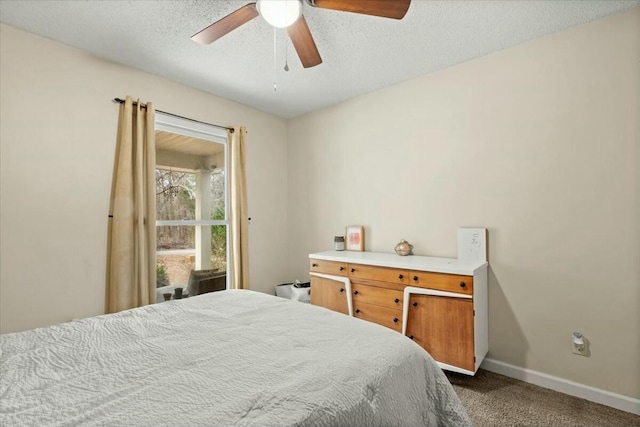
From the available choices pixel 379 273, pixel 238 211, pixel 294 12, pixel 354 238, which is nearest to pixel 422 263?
pixel 379 273

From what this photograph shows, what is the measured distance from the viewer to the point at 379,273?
2518 millimetres

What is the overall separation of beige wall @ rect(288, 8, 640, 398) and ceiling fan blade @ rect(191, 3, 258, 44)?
5.79 feet

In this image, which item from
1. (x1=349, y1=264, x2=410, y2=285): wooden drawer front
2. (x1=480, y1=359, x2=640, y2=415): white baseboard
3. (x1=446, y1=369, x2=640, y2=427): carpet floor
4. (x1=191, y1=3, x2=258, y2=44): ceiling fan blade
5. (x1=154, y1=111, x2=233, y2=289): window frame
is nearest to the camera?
(x1=191, y1=3, x2=258, y2=44): ceiling fan blade

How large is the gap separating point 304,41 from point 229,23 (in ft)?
1.45

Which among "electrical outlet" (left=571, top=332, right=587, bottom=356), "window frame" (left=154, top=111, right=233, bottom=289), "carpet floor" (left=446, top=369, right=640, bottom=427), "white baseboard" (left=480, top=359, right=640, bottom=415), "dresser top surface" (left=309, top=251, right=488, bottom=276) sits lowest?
"carpet floor" (left=446, top=369, right=640, bottom=427)

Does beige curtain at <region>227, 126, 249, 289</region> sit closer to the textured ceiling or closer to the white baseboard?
the textured ceiling

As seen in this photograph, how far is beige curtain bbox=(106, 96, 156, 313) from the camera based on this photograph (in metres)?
2.44

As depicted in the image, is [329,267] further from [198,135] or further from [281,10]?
[281,10]

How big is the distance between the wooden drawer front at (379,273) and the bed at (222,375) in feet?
3.36

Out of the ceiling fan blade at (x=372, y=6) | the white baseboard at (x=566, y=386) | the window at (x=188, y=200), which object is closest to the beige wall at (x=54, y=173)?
the window at (x=188, y=200)

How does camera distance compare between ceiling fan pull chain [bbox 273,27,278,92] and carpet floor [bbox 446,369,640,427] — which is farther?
ceiling fan pull chain [bbox 273,27,278,92]

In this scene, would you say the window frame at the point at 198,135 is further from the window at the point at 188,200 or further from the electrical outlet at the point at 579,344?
the electrical outlet at the point at 579,344

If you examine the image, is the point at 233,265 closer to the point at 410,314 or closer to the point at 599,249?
the point at 410,314

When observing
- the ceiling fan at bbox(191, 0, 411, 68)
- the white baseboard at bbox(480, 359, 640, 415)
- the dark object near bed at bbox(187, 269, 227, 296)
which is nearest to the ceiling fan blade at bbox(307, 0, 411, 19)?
the ceiling fan at bbox(191, 0, 411, 68)
